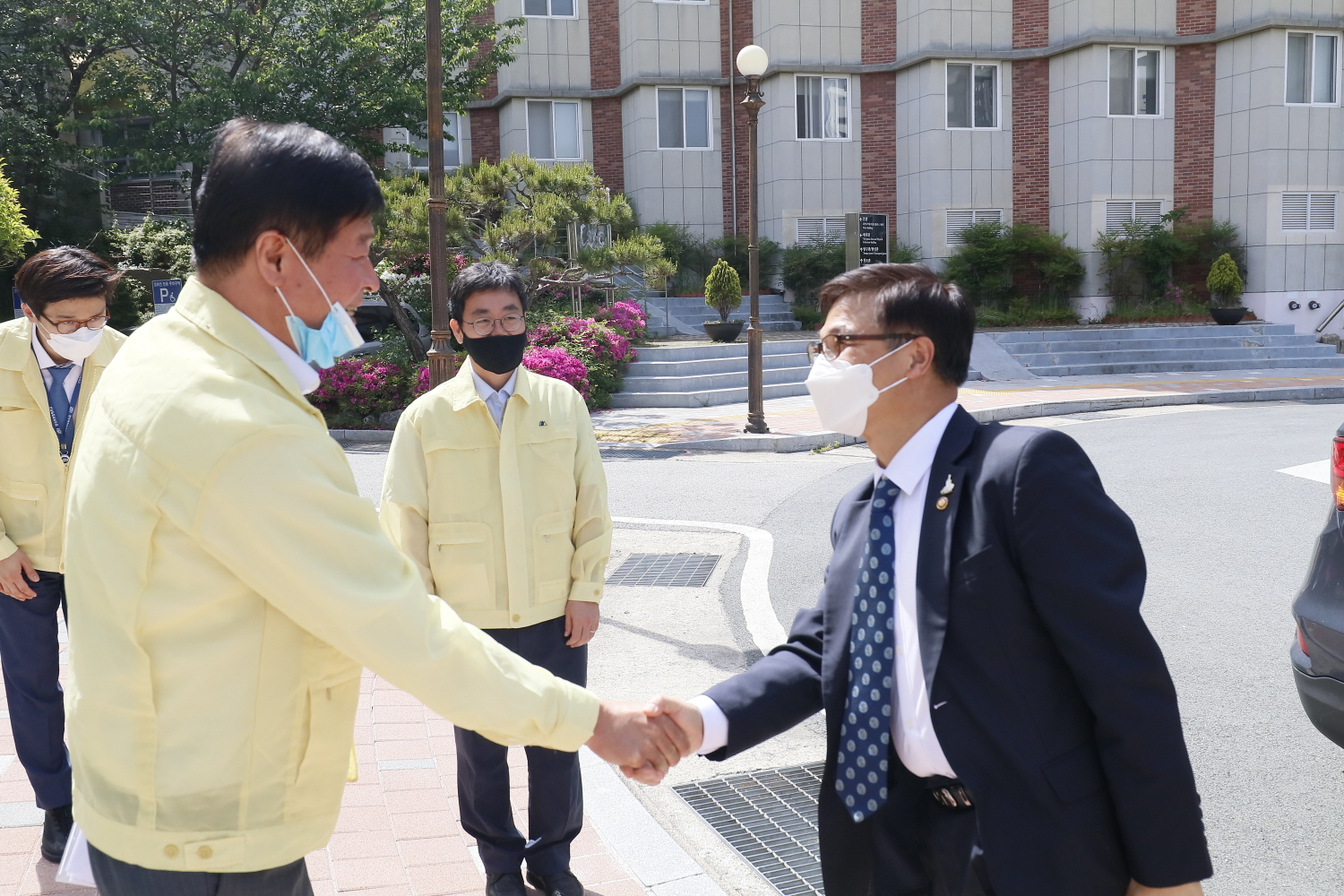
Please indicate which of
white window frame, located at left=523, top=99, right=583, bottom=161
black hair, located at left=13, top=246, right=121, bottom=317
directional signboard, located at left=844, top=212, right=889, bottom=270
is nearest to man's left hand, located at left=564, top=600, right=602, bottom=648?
black hair, located at left=13, top=246, right=121, bottom=317

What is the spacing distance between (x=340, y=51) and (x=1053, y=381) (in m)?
16.1

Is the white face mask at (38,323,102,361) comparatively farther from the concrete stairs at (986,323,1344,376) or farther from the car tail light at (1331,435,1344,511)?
the concrete stairs at (986,323,1344,376)

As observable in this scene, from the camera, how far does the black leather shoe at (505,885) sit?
3585mm

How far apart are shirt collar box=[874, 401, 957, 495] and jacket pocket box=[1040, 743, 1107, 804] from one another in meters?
0.58

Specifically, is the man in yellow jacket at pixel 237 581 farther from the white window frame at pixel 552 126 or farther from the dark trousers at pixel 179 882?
the white window frame at pixel 552 126

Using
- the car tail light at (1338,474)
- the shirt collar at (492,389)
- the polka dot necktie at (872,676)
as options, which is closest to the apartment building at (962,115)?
the car tail light at (1338,474)

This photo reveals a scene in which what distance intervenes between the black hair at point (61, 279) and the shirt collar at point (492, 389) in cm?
141

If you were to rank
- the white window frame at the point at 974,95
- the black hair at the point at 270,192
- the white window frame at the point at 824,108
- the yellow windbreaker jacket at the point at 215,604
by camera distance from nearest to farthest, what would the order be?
the yellow windbreaker jacket at the point at 215,604
the black hair at the point at 270,192
the white window frame at the point at 974,95
the white window frame at the point at 824,108

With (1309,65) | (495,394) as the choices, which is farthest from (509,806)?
(1309,65)

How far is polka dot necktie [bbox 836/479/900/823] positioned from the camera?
222 centimetres

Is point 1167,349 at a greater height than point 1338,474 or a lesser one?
lesser

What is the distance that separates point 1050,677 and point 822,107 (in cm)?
2822

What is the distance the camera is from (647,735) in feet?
8.05

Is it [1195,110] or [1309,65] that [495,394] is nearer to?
[1195,110]
